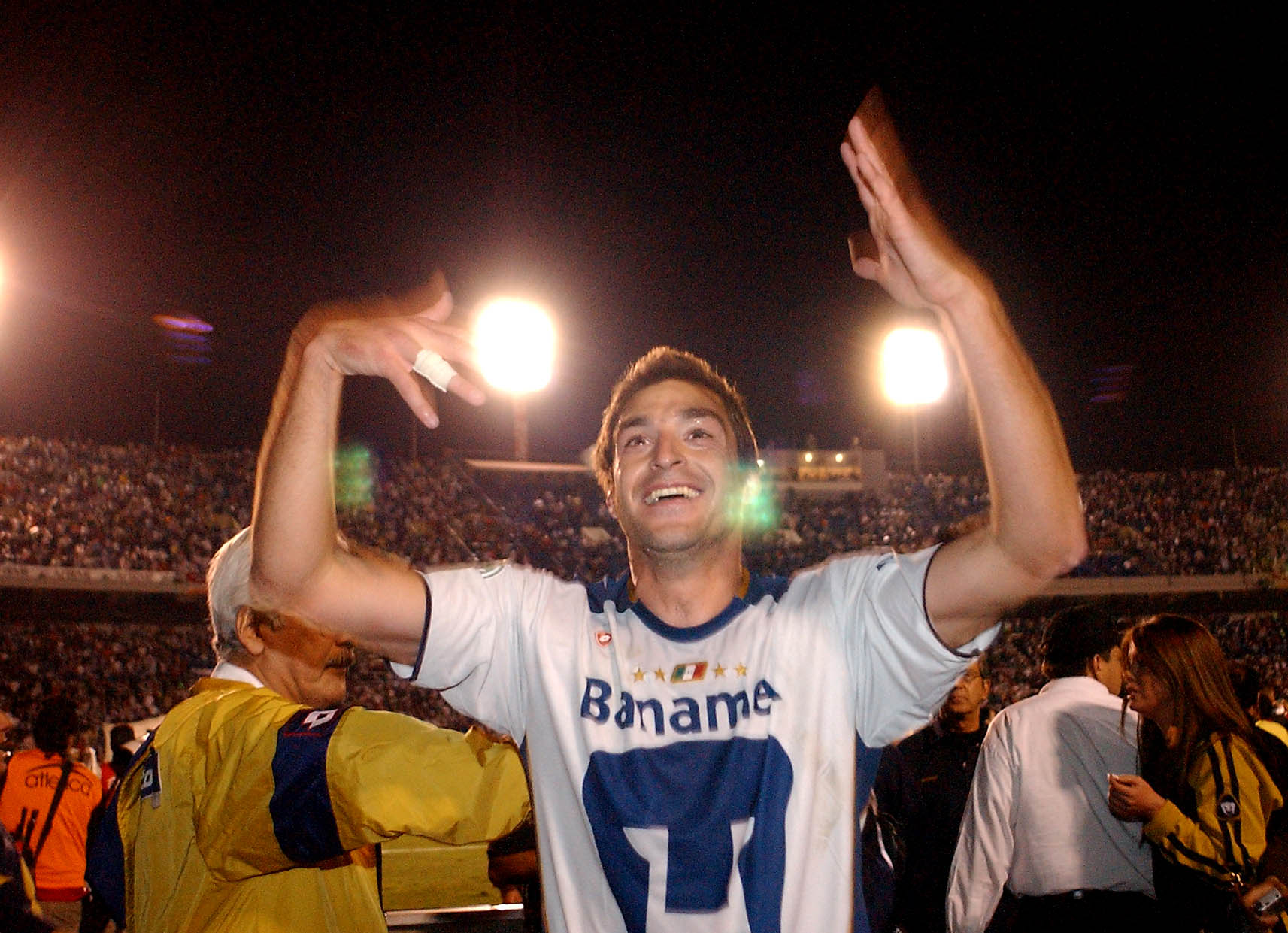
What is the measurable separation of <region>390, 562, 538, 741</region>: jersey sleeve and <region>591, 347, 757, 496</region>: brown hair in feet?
1.58

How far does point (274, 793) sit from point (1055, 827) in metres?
3.13

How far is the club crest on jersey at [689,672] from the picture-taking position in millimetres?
2018

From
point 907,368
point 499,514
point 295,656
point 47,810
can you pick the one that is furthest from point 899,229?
point 499,514

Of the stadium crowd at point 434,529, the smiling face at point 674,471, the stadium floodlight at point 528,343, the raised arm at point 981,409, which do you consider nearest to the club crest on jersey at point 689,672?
the smiling face at point 674,471

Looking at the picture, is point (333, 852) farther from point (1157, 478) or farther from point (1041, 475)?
point (1157, 478)

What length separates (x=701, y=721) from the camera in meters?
1.96

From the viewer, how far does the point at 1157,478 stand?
1377 inches

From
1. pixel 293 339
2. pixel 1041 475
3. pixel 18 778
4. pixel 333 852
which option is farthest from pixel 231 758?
pixel 18 778

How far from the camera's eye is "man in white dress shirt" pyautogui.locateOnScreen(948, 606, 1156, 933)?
143 inches

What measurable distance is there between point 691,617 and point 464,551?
2803 centimetres

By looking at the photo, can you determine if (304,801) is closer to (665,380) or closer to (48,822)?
(665,380)

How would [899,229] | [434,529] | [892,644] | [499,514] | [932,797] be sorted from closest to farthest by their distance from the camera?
[899,229]
[892,644]
[932,797]
[434,529]
[499,514]

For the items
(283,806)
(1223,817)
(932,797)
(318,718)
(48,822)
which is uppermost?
(318,718)

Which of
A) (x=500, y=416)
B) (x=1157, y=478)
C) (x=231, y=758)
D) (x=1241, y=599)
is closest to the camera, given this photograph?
(x=231, y=758)
